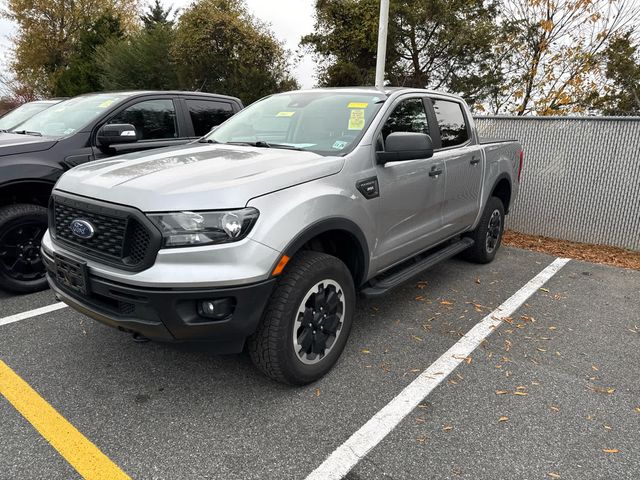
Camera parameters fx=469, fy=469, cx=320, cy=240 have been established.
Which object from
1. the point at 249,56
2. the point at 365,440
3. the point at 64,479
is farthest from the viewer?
the point at 249,56

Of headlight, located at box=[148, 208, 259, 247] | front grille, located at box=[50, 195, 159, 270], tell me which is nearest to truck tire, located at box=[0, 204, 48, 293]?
front grille, located at box=[50, 195, 159, 270]

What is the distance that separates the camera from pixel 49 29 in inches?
1292

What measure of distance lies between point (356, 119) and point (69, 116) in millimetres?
3197

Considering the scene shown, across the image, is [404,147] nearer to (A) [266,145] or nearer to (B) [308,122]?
(B) [308,122]

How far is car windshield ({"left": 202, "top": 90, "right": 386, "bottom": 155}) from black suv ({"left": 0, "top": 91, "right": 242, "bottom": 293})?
1241 mm

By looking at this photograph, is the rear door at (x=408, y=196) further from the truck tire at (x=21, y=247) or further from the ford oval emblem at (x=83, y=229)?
the truck tire at (x=21, y=247)

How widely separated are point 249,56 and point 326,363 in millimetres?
19462

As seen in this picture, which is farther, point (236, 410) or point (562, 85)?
point (562, 85)

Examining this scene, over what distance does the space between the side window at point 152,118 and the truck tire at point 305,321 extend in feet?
10.1

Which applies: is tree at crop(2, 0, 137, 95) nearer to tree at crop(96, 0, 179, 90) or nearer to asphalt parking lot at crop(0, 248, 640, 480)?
tree at crop(96, 0, 179, 90)

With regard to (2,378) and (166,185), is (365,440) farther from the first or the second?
(2,378)

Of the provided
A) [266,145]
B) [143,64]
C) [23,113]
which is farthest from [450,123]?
[143,64]

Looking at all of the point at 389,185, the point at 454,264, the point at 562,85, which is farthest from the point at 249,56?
the point at 389,185

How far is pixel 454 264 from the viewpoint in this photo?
526 cm
